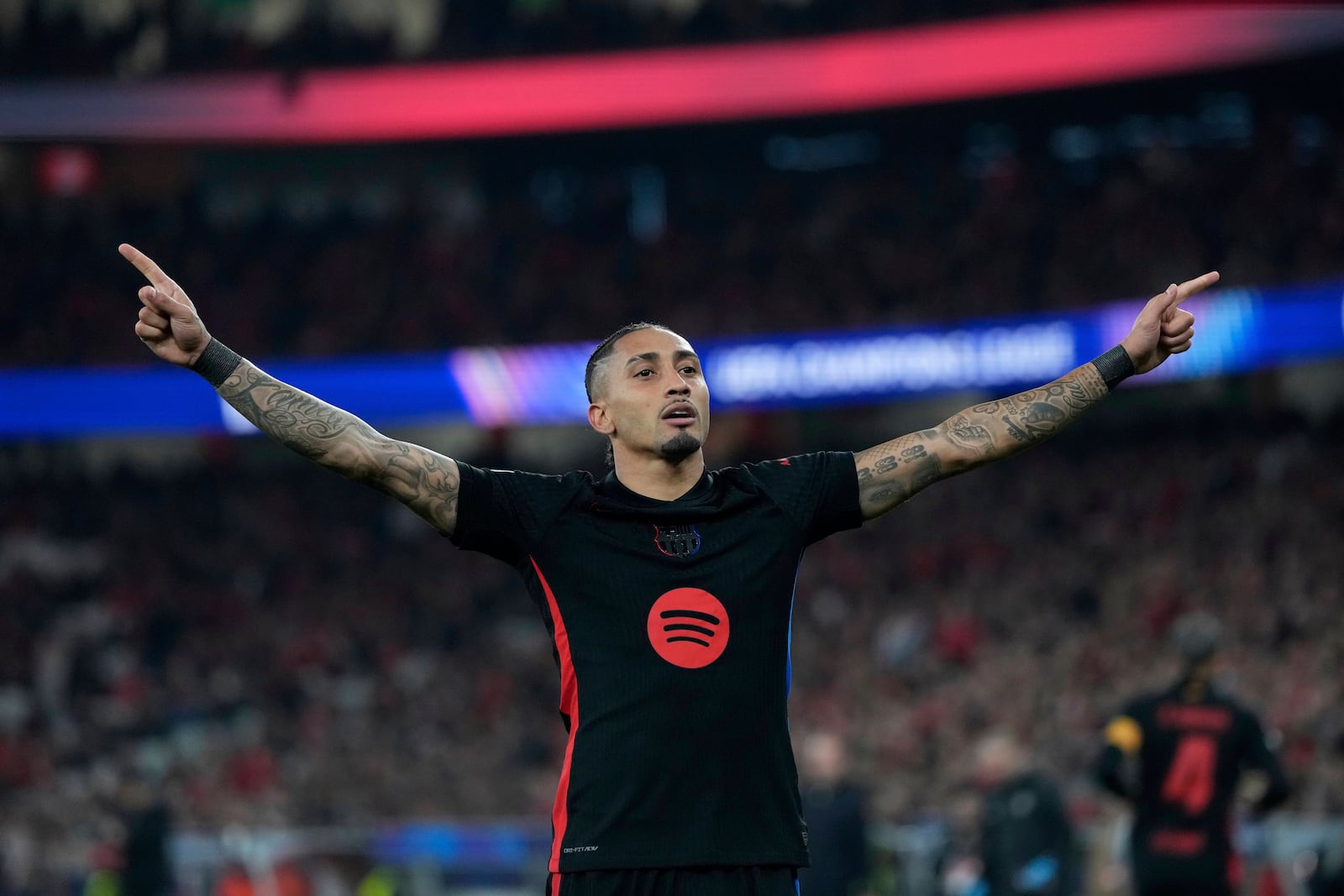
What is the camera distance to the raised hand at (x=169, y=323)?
11.8 feet

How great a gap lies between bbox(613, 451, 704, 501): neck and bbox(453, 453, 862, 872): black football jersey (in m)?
0.03

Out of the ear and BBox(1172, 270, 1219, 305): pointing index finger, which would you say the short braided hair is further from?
BBox(1172, 270, 1219, 305): pointing index finger

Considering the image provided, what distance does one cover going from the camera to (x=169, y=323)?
143 inches

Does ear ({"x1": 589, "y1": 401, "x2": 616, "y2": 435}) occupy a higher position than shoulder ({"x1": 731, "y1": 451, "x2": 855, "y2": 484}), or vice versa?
ear ({"x1": 589, "y1": 401, "x2": 616, "y2": 435})

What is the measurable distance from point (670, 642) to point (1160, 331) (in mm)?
1457

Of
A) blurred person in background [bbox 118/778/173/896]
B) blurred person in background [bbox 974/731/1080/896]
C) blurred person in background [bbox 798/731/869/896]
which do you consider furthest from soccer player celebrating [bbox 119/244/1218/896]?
blurred person in background [bbox 118/778/173/896]

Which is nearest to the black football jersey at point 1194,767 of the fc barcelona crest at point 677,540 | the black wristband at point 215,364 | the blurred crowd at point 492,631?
the fc barcelona crest at point 677,540

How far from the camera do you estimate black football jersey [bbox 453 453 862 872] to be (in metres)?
3.41

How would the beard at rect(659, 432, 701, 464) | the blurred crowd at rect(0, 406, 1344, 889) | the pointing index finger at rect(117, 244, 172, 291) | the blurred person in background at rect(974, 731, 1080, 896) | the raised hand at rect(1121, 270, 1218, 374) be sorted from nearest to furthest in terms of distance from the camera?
the pointing index finger at rect(117, 244, 172, 291) < the beard at rect(659, 432, 701, 464) < the raised hand at rect(1121, 270, 1218, 374) < the blurred person in background at rect(974, 731, 1080, 896) < the blurred crowd at rect(0, 406, 1344, 889)

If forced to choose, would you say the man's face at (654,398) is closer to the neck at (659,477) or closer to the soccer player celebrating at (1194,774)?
the neck at (659,477)

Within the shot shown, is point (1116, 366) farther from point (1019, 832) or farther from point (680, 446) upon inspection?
point (1019, 832)

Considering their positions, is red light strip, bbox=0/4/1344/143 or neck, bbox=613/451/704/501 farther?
red light strip, bbox=0/4/1344/143

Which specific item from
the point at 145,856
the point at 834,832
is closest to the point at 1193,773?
the point at 834,832

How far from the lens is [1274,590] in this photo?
17.1m
